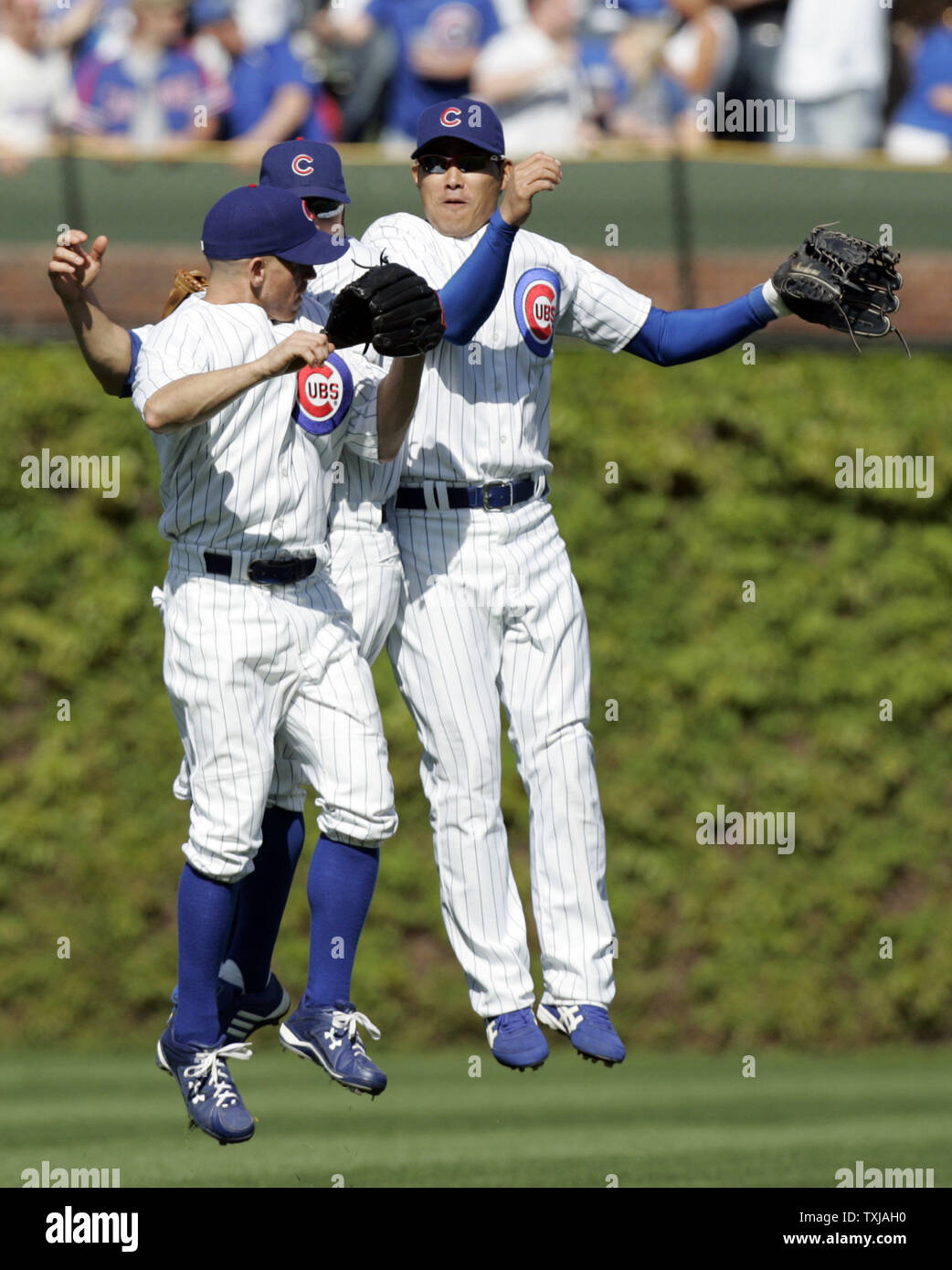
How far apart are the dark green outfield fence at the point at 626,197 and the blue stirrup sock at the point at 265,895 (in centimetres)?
467

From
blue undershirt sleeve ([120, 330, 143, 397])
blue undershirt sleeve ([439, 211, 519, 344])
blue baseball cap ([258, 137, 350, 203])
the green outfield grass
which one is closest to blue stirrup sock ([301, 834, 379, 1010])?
blue undershirt sleeve ([120, 330, 143, 397])

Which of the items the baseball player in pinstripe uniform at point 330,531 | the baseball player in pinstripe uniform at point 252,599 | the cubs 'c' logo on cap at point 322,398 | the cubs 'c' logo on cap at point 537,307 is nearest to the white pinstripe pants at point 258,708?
the baseball player in pinstripe uniform at point 252,599

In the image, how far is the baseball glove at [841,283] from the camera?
530 centimetres

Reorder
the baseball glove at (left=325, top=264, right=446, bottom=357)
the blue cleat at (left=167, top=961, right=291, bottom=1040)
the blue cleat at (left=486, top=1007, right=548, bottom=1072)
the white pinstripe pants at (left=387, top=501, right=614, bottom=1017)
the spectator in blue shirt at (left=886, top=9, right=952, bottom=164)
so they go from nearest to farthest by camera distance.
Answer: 1. the baseball glove at (left=325, top=264, right=446, bottom=357)
2. the blue cleat at (left=486, top=1007, right=548, bottom=1072)
3. the white pinstripe pants at (left=387, top=501, right=614, bottom=1017)
4. the blue cleat at (left=167, top=961, right=291, bottom=1040)
5. the spectator in blue shirt at (left=886, top=9, right=952, bottom=164)

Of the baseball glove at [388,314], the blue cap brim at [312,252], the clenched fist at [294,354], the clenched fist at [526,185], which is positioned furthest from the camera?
the blue cap brim at [312,252]

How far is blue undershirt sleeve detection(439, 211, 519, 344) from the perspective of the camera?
4941mm

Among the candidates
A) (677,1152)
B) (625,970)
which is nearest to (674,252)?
(625,970)

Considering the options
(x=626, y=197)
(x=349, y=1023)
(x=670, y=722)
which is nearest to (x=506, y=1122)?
(x=670, y=722)

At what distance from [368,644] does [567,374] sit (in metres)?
4.35

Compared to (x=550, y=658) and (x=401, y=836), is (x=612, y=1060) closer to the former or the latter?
(x=550, y=658)

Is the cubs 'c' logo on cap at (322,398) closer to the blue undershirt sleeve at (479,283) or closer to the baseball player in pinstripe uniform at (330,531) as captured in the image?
the baseball player in pinstripe uniform at (330,531)

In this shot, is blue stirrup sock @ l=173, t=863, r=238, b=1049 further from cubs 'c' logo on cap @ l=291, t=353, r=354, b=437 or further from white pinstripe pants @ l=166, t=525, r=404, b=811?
cubs 'c' logo on cap @ l=291, t=353, r=354, b=437

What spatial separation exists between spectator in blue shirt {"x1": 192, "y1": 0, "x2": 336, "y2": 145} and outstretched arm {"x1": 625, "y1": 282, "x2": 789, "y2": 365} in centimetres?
452

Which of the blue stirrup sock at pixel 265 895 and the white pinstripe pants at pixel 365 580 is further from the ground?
the white pinstripe pants at pixel 365 580
